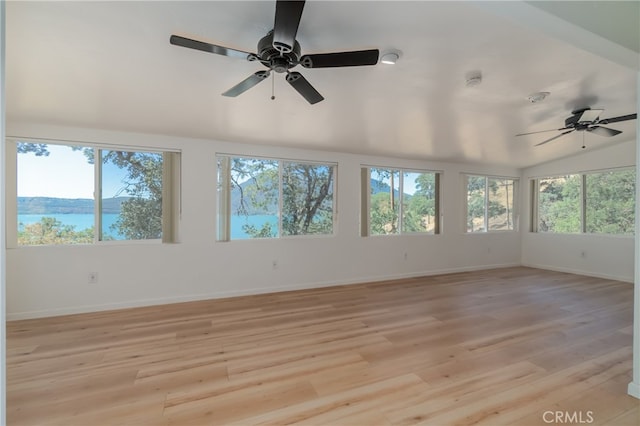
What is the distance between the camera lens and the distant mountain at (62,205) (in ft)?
10.8

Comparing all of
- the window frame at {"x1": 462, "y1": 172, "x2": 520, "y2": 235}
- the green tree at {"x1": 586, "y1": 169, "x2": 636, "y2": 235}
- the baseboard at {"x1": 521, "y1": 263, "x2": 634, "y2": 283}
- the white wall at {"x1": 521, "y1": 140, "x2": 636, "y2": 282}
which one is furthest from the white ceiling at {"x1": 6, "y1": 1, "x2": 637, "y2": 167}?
the baseboard at {"x1": 521, "y1": 263, "x2": 634, "y2": 283}

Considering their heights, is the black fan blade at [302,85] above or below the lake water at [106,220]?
above

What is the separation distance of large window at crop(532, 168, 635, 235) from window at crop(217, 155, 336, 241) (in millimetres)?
4912

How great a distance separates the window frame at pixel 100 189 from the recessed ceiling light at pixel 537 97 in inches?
165

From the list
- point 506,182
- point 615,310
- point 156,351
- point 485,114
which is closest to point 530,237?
point 506,182

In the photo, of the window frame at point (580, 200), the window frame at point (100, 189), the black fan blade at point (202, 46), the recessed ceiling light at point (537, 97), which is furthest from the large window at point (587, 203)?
the window frame at point (100, 189)

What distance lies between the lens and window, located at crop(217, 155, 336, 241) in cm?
414

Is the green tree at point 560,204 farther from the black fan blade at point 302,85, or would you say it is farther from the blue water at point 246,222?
the black fan blade at point 302,85

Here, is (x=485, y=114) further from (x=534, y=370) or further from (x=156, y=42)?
(x=156, y=42)

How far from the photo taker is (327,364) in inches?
90.4

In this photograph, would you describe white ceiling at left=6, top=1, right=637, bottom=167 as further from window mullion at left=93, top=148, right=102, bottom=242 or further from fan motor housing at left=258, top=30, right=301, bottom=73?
window mullion at left=93, top=148, right=102, bottom=242

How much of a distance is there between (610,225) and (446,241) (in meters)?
2.87

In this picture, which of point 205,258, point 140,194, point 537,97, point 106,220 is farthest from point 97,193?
point 537,97

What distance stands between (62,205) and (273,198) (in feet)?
8.48
